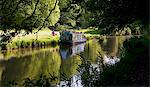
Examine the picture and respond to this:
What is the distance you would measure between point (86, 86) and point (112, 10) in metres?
2.60

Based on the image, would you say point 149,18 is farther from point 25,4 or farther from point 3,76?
point 3,76

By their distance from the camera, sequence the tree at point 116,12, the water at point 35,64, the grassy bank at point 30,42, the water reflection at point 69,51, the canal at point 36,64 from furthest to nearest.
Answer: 1. the grassy bank at point 30,42
2. the water reflection at point 69,51
3. the water at point 35,64
4. the canal at point 36,64
5. the tree at point 116,12

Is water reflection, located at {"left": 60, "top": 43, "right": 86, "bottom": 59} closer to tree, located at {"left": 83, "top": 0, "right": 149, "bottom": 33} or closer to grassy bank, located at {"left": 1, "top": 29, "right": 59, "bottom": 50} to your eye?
grassy bank, located at {"left": 1, "top": 29, "right": 59, "bottom": 50}

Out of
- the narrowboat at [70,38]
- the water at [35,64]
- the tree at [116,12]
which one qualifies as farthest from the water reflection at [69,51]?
the tree at [116,12]

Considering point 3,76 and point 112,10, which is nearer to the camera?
point 112,10

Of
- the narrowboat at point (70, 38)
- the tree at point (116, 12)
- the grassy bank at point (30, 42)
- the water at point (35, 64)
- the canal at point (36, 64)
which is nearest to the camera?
the tree at point (116, 12)

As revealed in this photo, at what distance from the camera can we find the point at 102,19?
11.5 m

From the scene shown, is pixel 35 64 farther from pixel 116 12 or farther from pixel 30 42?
pixel 116 12

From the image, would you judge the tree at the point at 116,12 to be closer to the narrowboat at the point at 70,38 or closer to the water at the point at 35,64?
the water at the point at 35,64

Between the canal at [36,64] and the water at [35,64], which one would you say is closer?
the canal at [36,64]

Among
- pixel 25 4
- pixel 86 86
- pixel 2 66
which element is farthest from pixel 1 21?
pixel 2 66

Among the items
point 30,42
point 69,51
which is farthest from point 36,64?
point 30,42

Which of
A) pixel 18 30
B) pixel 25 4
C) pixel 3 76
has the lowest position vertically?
pixel 3 76

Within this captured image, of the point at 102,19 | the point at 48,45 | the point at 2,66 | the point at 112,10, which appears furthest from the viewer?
the point at 48,45
